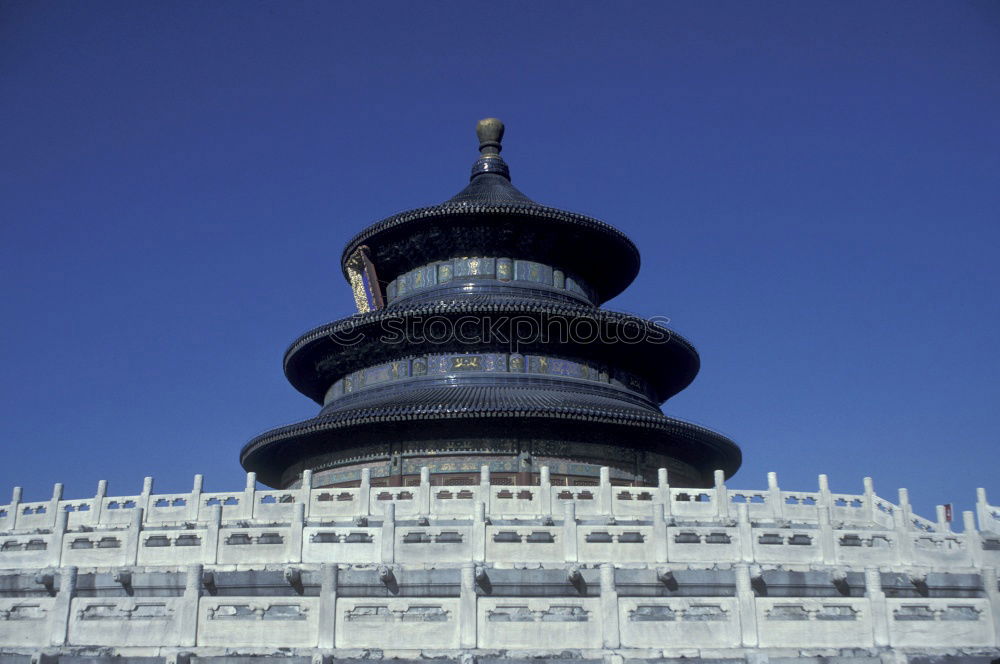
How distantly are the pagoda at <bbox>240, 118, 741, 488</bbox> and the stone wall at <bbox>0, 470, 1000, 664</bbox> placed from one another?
32.4 feet

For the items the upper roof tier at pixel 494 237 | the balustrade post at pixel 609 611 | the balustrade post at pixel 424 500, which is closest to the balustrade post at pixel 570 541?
the balustrade post at pixel 609 611

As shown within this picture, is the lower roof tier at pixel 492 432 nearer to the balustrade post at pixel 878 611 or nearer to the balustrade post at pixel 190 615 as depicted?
the balustrade post at pixel 190 615

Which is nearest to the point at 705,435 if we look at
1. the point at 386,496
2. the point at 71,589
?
the point at 386,496

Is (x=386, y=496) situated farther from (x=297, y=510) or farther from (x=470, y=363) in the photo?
(x=470, y=363)

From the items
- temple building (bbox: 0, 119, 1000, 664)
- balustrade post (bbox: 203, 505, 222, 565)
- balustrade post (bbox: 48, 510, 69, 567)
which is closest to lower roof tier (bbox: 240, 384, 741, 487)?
temple building (bbox: 0, 119, 1000, 664)

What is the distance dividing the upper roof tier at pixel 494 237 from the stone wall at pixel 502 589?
54.2 ft

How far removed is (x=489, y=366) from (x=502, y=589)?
17.2 meters

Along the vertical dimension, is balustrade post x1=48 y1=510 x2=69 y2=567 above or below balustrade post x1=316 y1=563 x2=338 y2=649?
above

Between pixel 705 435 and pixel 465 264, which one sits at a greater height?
pixel 465 264

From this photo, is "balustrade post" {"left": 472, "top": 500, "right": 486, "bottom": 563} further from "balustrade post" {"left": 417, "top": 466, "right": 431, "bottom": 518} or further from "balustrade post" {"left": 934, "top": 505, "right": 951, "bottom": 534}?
"balustrade post" {"left": 934, "top": 505, "right": 951, "bottom": 534}

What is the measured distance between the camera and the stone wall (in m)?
11.8

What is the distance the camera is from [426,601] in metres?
11.9

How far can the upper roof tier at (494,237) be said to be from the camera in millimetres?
33250

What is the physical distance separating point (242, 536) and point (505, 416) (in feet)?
41.7
